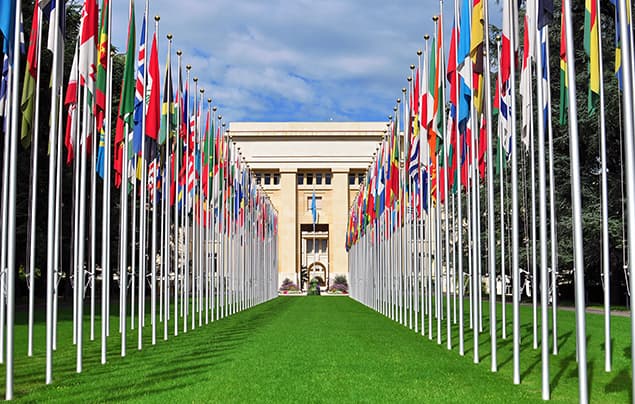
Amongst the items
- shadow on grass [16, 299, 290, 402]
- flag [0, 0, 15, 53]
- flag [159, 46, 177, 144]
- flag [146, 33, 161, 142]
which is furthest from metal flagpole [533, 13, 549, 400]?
flag [159, 46, 177, 144]

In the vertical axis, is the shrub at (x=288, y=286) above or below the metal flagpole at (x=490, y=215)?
below

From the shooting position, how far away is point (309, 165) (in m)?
100

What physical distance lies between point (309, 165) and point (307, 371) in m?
86.4

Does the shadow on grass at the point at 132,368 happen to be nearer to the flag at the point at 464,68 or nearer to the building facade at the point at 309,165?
the flag at the point at 464,68

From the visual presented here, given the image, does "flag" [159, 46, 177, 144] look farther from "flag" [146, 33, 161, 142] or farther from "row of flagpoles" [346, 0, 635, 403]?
"row of flagpoles" [346, 0, 635, 403]

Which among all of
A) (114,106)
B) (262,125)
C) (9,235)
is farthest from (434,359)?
(262,125)

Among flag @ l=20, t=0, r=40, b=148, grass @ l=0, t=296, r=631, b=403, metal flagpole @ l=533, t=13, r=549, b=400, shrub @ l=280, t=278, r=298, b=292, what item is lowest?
shrub @ l=280, t=278, r=298, b=292

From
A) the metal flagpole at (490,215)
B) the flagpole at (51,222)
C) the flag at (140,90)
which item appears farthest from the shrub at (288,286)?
the flagpole at (51,222)

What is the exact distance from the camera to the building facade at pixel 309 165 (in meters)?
98.8

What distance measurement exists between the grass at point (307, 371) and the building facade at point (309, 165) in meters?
75.7

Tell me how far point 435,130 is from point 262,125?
8199cm

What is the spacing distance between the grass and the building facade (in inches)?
2982

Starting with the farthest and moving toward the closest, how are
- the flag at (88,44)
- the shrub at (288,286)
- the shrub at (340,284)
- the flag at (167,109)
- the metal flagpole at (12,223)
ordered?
1. the shrub at (288,286)
2. the shrub at (340,284)
3. the flag at (167,109)
4. the flag at (88,44)
5. the metal flagpole at (12,223)

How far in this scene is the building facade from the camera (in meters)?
98.8
